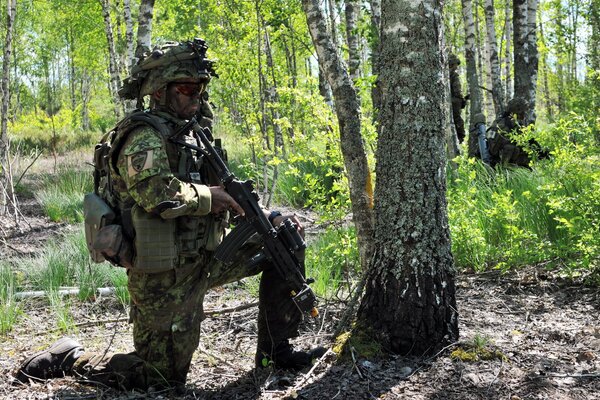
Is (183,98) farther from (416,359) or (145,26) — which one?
(145,26)

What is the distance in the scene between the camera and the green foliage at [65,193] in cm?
962

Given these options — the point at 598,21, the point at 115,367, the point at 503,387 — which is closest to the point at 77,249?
the point at 115,367

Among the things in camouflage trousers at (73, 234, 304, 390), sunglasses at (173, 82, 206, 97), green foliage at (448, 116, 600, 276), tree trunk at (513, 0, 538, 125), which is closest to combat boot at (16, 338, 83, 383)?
camouflage trousers at (73, 234, 304, 390)

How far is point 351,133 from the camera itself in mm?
3848

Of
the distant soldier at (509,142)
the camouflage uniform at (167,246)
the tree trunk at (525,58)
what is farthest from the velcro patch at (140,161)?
the tree trunk at (525,58)

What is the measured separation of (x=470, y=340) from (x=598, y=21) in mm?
11444

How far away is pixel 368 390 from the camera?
288cm

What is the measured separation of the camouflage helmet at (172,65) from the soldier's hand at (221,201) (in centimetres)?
62

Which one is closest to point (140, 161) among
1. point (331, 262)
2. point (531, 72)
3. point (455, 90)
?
point (331, 262)

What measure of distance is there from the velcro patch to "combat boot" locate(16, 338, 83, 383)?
4.27ft

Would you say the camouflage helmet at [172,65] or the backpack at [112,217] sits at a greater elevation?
the camouflage helmet at [172,65]

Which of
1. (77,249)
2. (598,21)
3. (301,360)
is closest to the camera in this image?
(301,360)

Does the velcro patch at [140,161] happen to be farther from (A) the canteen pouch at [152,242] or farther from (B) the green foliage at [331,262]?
(B) the green foliage at [331,262]

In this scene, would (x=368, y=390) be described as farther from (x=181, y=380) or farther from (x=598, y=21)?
(x=598, y=21)
